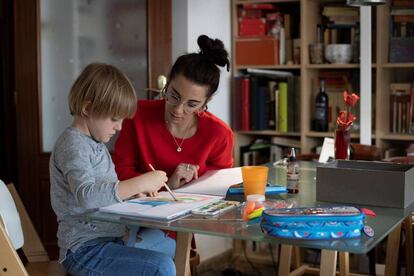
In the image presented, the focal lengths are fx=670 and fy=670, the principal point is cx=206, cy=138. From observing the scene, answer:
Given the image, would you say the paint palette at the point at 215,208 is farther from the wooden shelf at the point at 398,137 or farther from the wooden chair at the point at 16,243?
the wooden shelf at the point at 398,137

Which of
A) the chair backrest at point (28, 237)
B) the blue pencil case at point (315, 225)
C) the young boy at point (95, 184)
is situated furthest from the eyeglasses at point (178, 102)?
the blue pencil case at point (315, 225)

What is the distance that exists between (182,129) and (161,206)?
814 millimetres

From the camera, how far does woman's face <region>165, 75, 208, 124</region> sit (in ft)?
7.94

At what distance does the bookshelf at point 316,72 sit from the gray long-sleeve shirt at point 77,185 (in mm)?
2058

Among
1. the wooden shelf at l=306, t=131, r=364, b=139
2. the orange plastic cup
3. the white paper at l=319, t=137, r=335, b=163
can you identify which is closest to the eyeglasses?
the orange plastic cup

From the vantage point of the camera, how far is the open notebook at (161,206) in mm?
1705

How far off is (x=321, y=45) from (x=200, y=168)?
159cm

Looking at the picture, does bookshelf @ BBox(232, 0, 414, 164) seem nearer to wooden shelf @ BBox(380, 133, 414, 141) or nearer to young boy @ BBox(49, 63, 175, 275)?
wooden shelf @ BBox(380, 133, 414, 141)

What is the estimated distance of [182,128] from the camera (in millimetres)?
2586

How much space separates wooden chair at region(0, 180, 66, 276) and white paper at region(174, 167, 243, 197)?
0.51 metres

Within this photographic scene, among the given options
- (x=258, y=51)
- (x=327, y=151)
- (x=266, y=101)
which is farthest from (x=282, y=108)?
(x=327, y=151)

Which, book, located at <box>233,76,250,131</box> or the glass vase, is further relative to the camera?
book, located at <box>233,76,250,131</box>

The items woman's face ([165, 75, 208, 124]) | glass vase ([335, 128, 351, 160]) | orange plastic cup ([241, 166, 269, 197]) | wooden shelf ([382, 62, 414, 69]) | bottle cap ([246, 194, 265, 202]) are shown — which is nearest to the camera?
bottle cap ([246, 194, 265, 202])

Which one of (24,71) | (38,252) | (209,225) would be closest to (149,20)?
(24,71)
